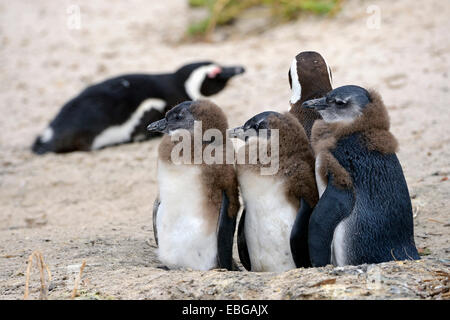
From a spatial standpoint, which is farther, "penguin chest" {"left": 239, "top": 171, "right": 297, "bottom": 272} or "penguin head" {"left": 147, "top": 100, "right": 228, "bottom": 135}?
"penguin head" {"left": 147, "top": 100, "right": 228, "bottom": 135}

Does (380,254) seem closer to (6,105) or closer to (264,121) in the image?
(264,121)

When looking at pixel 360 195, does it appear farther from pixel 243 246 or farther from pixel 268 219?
pixel 243 246

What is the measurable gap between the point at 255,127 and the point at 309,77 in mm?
929

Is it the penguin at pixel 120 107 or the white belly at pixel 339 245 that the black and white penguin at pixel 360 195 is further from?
the penguin at pixel 120 107

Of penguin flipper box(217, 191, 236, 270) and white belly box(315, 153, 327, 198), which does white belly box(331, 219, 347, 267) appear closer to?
Result: white belly box(315, 153, 327, 198)

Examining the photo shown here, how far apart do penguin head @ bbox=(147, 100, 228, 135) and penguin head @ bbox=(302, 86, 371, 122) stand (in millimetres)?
551

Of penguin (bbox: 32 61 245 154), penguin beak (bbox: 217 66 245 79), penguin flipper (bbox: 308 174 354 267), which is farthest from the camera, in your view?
penguin beak (bbox: 217 66 245 79)

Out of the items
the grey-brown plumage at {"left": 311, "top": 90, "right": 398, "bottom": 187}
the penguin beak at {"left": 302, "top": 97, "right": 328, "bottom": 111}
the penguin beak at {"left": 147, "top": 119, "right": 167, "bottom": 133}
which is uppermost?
the penguin beak at {"left": 302, "top": 97, "right": 328, "bottom": 111}

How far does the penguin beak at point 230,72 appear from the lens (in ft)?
25.1

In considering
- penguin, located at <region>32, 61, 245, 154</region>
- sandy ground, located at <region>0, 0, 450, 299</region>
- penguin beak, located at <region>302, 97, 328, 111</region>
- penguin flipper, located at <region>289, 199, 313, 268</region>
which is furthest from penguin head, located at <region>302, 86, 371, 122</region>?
penguin, located at <region>32, 61, 245, 154</region>

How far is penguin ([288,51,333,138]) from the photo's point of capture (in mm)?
4406

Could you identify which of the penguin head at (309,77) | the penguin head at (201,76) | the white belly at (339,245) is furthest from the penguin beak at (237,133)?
the penguin head at (201,76)
